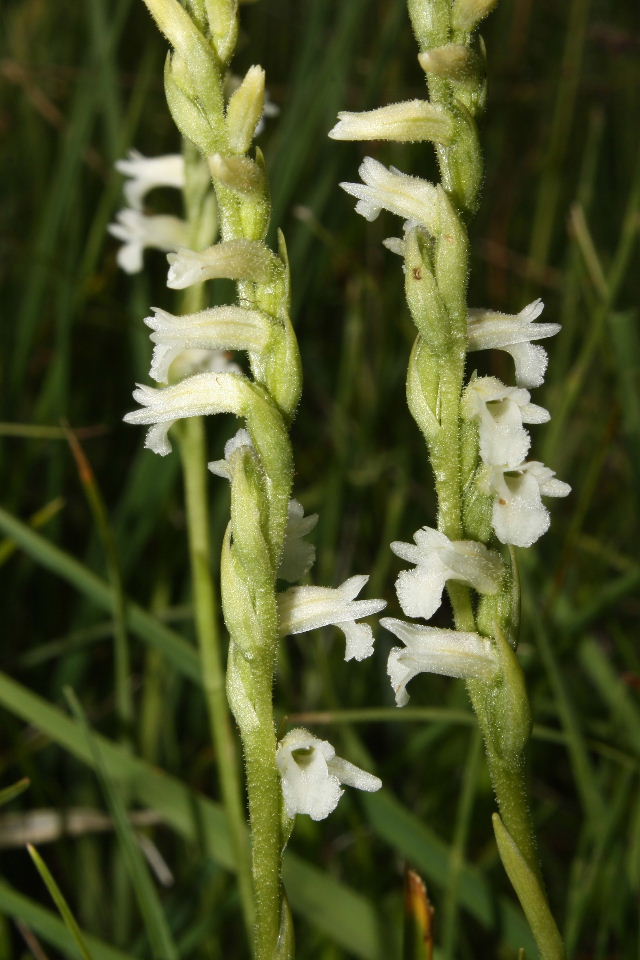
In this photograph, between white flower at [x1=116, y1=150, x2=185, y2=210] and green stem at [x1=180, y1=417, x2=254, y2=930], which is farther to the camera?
white flower at [x1=116, y1=150, x2=185, y2=210]

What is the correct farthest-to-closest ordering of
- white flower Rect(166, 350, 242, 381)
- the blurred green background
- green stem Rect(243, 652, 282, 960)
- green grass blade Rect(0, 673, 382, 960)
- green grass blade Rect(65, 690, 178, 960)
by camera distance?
white flower Rect(166, 350, 242, 381), the blurred green background, green grass blade Rect(0, 673, 382, 960), green grass blade Rect(65, 690, 178, 960), green stem Rect(243, 652, 282, 960)

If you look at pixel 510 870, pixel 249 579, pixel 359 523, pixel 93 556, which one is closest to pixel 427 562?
pixel 249 579

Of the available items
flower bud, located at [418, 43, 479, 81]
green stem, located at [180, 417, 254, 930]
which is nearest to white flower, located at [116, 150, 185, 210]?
green stem, located at [180, 417, 254, 930]

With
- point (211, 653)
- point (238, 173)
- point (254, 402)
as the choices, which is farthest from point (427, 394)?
point (211, 653)

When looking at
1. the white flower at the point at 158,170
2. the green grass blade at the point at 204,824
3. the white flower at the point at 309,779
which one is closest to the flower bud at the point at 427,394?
the white flower at the point at 309,779

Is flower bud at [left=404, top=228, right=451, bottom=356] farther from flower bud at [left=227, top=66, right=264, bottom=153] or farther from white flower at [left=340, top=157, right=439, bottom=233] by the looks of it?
flower bud at [left=227, top=66, right=264, bottom=153]

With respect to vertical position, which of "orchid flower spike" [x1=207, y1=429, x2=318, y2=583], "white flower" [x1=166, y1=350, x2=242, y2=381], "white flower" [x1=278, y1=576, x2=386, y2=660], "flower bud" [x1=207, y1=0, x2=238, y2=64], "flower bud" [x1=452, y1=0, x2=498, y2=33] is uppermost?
"flower bud" [x1=207, y1=0, x2=238, y2=64]

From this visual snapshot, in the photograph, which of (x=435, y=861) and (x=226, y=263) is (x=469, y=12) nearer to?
(x=226, y=263)
